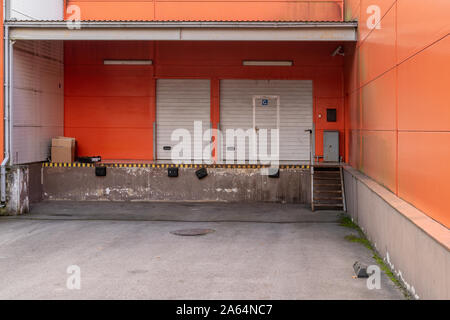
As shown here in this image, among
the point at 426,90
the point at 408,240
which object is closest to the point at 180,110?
the point at 426,90

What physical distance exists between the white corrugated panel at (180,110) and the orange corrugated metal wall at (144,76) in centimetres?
23

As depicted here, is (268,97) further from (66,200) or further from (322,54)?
(66,200)

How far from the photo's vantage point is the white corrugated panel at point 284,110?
1917 centimetres

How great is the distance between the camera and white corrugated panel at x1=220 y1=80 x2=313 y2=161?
1917 cm

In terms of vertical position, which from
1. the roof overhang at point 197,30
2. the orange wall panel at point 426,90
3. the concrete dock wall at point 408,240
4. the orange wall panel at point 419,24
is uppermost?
the roof overhang at point 197,30

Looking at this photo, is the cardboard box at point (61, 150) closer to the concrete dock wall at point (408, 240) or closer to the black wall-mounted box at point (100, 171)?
the black wall-mounted box at point (100, 171)

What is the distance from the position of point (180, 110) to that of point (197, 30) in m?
4.18

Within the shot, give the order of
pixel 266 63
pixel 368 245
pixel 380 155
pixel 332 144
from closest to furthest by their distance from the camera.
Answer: pixel 368 245 < pixel 380 155 < pixel 332 144 < pixel 266 63

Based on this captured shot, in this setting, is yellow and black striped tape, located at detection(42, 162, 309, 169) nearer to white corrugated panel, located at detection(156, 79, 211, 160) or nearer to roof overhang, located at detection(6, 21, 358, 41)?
white corrugated panel, located at detection(156, 79, 211, 160)

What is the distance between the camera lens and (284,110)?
19188 mm

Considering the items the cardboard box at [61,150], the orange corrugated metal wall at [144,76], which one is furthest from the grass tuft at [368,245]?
the cardboard box at [61,150]

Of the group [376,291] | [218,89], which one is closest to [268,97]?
[218,89]

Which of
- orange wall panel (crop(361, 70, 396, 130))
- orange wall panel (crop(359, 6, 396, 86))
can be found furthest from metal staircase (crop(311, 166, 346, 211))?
orange wall panel (crop(359, 6, 396, 86))

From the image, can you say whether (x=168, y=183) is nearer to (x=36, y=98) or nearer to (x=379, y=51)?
(x=36, y=98)
